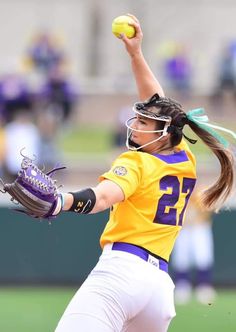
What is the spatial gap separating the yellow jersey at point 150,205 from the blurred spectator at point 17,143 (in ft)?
26.4

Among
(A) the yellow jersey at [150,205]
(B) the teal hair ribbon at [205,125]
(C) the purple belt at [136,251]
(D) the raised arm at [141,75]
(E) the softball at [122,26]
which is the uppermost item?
(E) the softball at [122,26]

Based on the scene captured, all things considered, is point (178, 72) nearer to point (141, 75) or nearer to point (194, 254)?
point (194, 254)

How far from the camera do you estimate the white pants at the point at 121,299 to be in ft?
17.3

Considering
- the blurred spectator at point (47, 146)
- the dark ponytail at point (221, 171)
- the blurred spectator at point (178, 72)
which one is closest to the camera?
the dark ponytail at point (221, 171)

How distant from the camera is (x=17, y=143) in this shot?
1391 centimetres

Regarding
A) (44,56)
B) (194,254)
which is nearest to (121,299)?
(194,254)

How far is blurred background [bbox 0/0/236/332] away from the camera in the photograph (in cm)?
1250

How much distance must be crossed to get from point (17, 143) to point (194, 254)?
297 cm

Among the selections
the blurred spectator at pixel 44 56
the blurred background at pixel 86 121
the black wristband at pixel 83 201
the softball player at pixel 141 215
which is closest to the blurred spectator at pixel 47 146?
the blurred background at pixel 86 121

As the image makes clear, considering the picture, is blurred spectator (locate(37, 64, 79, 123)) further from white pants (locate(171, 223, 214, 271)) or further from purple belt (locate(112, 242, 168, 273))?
purple belt (locate(112, 242, 168, 273))

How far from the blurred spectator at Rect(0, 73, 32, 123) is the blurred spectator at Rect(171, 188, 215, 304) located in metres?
4.00

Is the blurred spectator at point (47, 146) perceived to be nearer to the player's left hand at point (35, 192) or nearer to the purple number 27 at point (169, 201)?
the purple number 27 at point (169, 201)

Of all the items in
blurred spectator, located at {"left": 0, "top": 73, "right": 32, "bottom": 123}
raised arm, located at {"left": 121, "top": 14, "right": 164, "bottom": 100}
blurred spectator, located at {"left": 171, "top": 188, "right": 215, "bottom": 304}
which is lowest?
blurred spectator, located at {"left": 171, "top": 188, "right": 215, "bottom": 304}

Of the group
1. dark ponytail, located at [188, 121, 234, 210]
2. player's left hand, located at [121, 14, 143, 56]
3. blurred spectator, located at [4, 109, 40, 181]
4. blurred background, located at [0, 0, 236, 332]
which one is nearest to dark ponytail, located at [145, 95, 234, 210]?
dark ponytail, located at [188, 121, 234, 210]
